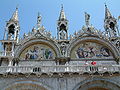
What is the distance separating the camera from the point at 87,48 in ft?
55.5

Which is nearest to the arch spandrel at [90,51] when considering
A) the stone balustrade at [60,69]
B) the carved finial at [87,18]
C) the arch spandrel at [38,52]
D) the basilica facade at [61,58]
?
the basilica facade at [61,58]

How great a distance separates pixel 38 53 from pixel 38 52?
13 cm

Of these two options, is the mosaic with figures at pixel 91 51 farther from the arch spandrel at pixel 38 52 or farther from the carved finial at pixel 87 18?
the carved finial at pixel 87 18

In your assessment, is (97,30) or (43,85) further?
(97,30)

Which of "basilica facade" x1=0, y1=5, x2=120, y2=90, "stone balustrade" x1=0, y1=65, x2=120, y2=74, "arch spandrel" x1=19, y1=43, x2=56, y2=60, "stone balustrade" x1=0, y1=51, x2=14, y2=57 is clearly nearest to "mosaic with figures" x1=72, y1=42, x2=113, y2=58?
"basilica facade" x1=0, y1=5, x2=120, y2=90

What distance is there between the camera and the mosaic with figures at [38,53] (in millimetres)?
16344

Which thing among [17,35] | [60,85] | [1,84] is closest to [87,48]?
[60,85]

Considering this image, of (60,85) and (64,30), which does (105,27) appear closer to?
(64,30)

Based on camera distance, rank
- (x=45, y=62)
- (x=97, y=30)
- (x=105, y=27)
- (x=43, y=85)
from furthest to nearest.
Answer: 1. (x=105, y=27)
2. (x=97, y=30)
3. (x=45, y=62)
4. (x=43, y=85)

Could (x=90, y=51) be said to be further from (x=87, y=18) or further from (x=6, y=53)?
(x=6, y=53)

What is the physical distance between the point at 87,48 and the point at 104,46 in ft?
4.38

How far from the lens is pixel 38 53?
1655 cm

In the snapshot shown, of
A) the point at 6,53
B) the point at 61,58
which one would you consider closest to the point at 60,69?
the point at 61,58

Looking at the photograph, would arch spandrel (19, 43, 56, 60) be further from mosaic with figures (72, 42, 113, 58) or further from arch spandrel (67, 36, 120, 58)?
mosaic with figures (72, 42, 113, 58)
